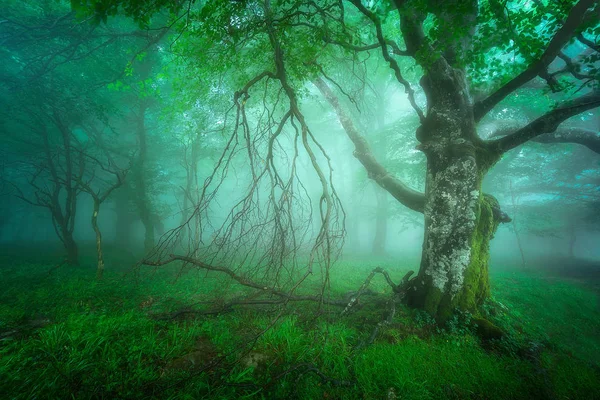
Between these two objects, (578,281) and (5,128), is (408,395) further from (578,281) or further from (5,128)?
(5,128)

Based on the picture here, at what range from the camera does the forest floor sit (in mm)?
2883

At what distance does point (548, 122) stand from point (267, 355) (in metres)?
6.46

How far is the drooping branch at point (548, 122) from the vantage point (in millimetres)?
4199

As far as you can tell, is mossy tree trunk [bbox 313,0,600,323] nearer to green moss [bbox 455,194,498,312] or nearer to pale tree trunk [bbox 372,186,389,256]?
green moss [bbox 455,194,498,312]

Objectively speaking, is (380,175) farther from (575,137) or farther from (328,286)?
(575,137)

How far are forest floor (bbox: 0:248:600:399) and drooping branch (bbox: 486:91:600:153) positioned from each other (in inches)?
135

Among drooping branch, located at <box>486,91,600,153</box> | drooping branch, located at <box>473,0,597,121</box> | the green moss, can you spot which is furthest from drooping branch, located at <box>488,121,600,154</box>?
the green moss

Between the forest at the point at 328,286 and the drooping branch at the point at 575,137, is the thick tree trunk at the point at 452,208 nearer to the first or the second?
the forest at the point at 328,286

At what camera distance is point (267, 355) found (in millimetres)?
3557

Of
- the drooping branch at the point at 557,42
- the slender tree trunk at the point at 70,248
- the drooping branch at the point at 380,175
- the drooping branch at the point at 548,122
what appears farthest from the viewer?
the slender tree trunk at the point at 70,248

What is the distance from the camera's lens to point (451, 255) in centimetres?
460

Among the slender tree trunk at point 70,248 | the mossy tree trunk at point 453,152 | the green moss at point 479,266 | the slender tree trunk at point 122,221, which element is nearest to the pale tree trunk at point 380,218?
the green moss at point 479,266

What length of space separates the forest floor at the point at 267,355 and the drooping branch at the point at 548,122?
3424 mm

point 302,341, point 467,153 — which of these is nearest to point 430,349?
point 302,341
